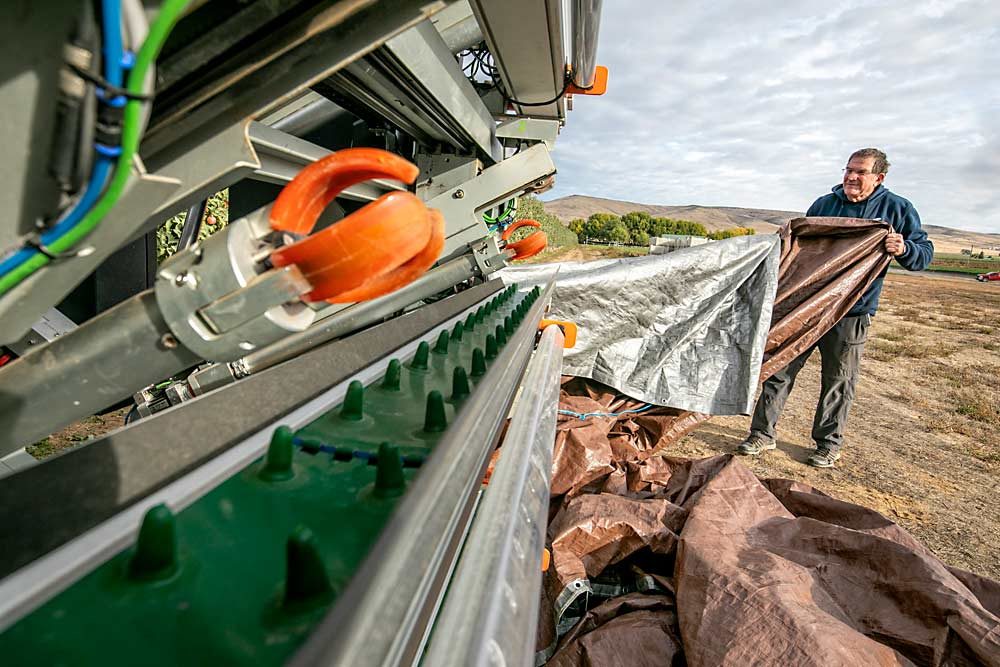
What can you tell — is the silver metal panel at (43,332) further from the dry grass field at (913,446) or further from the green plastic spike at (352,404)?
the dry grass field at (913,446)

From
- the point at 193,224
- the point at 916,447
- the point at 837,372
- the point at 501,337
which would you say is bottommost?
the point at 916,447

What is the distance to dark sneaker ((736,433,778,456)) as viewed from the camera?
12.6 ft

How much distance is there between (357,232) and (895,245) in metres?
4.11

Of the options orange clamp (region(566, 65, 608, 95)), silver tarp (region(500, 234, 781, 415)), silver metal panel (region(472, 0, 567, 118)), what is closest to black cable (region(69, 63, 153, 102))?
silver metal panel (region(472, 0, 567, 118))

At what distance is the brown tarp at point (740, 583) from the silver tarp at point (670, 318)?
1456 mm

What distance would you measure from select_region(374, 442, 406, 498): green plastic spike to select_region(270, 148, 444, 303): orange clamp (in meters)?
0.24

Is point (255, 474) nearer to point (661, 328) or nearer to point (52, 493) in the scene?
point (52, 493)

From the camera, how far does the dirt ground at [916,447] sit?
3.08 meters

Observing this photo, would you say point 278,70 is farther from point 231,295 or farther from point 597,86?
point 597,86

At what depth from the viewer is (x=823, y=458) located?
3.72 metres

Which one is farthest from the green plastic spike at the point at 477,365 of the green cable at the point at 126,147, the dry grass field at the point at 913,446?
the dry grass field at the point at 913,446

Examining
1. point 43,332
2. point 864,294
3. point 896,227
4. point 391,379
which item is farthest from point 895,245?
point 43,332

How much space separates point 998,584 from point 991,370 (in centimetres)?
822

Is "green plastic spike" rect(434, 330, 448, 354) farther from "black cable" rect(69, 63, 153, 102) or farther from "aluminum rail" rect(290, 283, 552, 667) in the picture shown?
"black cable" rect(69, 63, 153, 102)
